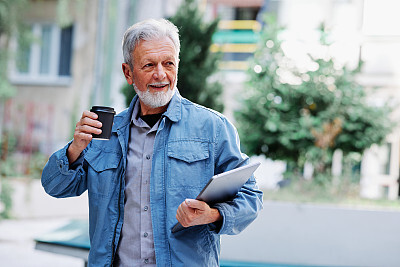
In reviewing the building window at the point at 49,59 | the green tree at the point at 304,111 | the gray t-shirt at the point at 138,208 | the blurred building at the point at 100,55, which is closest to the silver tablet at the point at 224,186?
the gray t-shirt at the point at 138,208

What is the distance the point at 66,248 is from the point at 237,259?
137 centimetres

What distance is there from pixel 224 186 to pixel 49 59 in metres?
9.79

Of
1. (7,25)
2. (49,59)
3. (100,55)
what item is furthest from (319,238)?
(49,59)

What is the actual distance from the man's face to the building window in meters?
9.08

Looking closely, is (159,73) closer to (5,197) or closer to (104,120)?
(104,120)

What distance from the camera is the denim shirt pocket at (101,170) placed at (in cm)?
169

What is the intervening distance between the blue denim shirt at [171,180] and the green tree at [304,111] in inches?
146

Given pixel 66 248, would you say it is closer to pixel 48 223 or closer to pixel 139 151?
pixel 139 151

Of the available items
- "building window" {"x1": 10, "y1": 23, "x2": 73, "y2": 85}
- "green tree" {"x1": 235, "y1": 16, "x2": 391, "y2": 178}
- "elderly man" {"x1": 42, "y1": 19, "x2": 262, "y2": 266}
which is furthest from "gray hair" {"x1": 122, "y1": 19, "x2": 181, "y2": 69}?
"building window" {"x1": 10, "y1": 23, "x2": 73, "y2": 85}

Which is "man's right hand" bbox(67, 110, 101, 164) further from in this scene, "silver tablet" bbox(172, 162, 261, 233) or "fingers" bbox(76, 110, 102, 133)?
"silver tablet" bbox(172, 162, 261, 233)

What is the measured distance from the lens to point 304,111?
217 inches

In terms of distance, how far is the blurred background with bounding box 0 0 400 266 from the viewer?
387cm

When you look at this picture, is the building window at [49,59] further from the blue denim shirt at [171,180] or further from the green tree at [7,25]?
the blue denim shirt at [171,180]

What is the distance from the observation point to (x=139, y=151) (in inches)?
68.0
